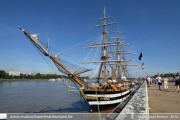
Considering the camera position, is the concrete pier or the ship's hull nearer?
the concrete pier

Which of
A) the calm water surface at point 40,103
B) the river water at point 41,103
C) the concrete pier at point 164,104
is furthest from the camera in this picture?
the calm water surface at point 40,103

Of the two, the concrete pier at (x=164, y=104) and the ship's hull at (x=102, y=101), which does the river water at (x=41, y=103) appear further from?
the concrete pier at (x=164, y=104)

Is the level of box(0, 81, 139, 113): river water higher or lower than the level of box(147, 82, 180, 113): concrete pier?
lower

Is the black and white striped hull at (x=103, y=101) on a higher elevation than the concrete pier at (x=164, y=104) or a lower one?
lower

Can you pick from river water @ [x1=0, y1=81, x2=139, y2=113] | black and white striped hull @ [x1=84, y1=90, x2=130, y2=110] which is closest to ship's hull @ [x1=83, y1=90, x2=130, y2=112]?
black and white striped hull @ [x1=84, y1=90, x2=130, y2=110]

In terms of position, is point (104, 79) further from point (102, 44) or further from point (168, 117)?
point (168, 117)

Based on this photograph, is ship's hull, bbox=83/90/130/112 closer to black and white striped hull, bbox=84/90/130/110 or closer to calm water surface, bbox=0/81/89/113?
black and white striped hull, bbox=84/90/130/110

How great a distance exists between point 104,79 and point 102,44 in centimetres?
634

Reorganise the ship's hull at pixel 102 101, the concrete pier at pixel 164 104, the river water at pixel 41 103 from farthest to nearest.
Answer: the river water at pixel 41 103 < the ship's hull at pixel 102 101 < the concrete pier at pixel 164 104

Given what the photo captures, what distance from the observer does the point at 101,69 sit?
63.5 ft

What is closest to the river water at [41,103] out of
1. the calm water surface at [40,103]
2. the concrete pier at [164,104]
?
the calm water surface at [40,103]

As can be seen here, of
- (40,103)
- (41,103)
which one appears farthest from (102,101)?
(40,103)

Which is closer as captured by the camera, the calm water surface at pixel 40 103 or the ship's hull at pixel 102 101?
the ship's hull at pixel 102 101

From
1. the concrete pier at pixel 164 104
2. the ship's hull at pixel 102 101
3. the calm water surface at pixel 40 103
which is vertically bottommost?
the calm water surface at pixel 40 103
